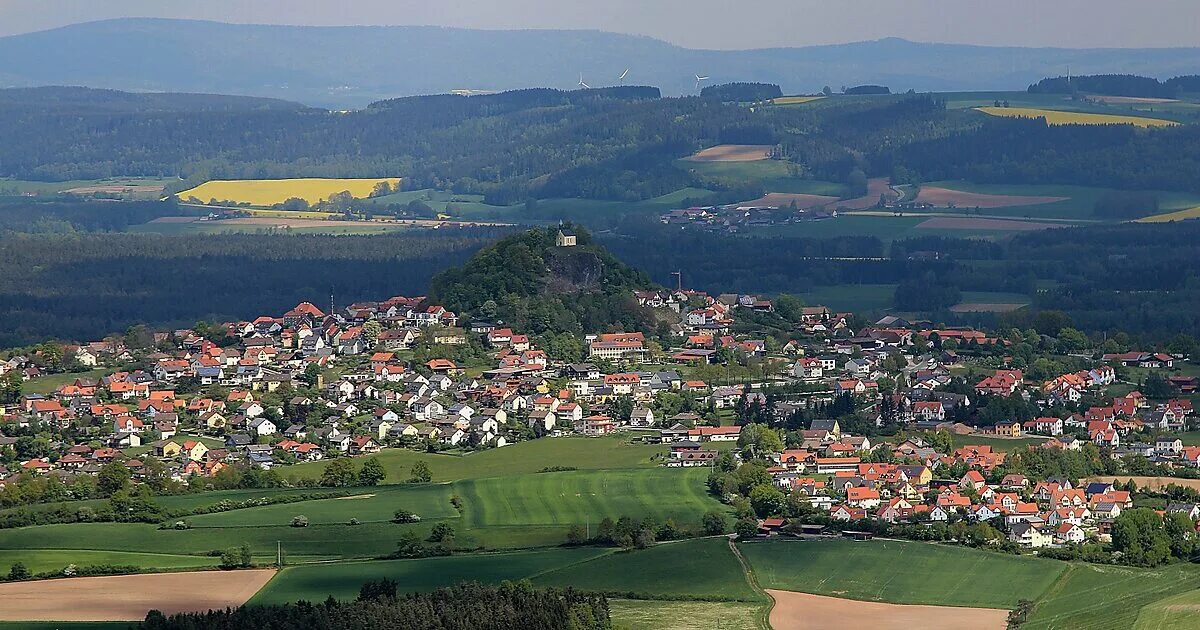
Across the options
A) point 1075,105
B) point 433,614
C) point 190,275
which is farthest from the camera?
point 1075,105

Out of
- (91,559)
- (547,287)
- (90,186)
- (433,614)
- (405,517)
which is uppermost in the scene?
(433,614)

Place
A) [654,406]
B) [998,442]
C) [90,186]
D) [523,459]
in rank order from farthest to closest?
[90,186], [654,406], [998,442], [523,459]

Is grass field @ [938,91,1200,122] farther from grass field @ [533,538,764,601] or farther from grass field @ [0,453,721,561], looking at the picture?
grass field @ [533,538,764,601]

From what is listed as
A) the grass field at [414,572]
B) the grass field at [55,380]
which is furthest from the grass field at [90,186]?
the grass field at [414,572]

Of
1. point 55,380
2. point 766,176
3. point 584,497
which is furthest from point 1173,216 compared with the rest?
point 584,497

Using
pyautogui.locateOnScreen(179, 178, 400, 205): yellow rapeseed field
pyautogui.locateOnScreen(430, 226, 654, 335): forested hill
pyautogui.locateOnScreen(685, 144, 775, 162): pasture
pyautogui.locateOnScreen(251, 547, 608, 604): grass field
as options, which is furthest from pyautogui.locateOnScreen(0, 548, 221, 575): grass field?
pyautogui.locateOnScreen(685, 144, 775, 162): pasture

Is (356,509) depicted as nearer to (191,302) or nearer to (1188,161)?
(191,302)

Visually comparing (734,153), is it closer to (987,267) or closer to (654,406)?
(987,267)

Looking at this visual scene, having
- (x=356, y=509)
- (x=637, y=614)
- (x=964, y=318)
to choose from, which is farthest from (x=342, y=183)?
(x=637, y=614)
